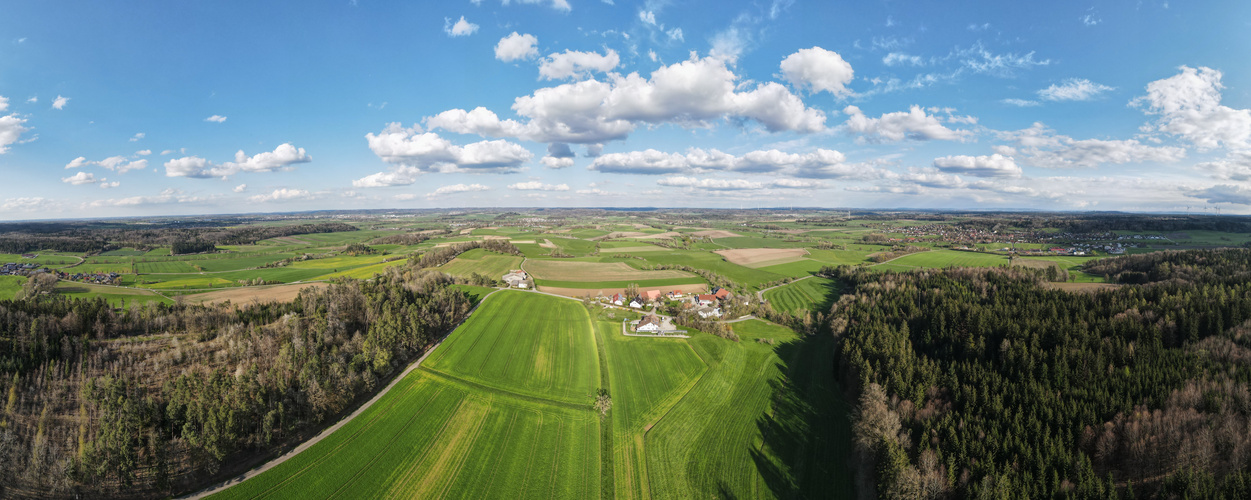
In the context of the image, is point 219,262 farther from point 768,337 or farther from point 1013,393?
point 1013,393

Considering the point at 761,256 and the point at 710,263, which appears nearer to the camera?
the point at 710,263

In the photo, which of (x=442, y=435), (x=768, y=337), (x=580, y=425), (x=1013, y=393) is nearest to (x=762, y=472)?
(x=580, y=425)


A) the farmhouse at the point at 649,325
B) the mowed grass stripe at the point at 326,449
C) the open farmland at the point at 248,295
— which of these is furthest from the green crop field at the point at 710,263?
the open farmland at the point at 248,295

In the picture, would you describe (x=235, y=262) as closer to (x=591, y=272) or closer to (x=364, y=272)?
(x=364, y=272)

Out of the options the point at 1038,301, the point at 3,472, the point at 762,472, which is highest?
the point at 1038,301

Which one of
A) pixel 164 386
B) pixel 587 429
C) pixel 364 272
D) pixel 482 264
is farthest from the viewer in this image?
pixel 482 264

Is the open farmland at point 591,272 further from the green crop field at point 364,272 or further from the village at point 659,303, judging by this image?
the green crop field at point 364,272

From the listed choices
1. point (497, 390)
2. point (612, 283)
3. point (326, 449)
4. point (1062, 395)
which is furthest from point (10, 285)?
point (1062, 395)
